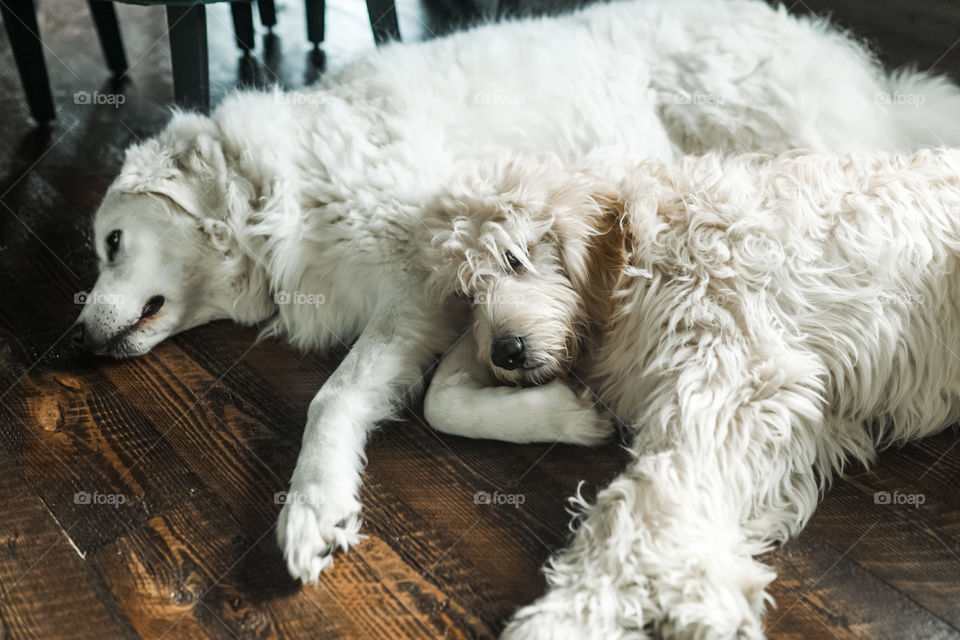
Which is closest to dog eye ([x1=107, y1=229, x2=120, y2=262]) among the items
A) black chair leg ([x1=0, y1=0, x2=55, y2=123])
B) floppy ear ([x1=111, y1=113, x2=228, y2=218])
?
floppy ear ([x1=111, y1=113, x2=228, y2=218])

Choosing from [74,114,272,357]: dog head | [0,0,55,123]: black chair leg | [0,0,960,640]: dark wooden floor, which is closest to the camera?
[0,0,960,640]: dark wooden floor

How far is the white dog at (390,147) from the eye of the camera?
1.98 m

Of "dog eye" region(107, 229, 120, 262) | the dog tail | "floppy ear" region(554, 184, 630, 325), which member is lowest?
"dog eye" region(107, 229, 120, 262)

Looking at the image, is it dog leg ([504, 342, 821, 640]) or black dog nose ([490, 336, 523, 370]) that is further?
black dog nose ([490, 336, 523, 370])

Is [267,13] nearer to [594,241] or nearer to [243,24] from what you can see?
[243,24]

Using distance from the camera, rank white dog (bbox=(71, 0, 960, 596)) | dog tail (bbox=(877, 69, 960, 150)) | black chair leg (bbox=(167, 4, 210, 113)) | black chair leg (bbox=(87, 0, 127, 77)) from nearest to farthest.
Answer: white dog (bbox=(71, 0, 960, 596)) < dog tail (bbox=(877, 69, 960, 150)) < black chair leg (bbox=(167, 4, 210, 113)) < black chair leg (bbox=(87, 0, 127, 77))

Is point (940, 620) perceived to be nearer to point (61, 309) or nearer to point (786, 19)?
point (786, 19)

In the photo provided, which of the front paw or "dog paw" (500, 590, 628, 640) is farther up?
"dog paw" (500, 590, 628, 640)

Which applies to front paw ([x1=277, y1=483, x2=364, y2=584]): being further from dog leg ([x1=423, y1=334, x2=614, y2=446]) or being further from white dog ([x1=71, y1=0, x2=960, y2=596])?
dog leg ([x1=423, y1=334, x2=614, y2=446])

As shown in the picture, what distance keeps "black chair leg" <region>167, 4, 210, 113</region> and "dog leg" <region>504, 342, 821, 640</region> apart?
6.45 ft

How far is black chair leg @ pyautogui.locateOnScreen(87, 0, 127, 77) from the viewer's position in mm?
3566

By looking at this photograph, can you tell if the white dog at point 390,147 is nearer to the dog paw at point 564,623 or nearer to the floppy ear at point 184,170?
the floppy ear at point 184,170

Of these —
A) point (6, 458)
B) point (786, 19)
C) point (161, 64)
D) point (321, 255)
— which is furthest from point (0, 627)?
point (161, 64)

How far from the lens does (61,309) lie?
2371 millimetres
